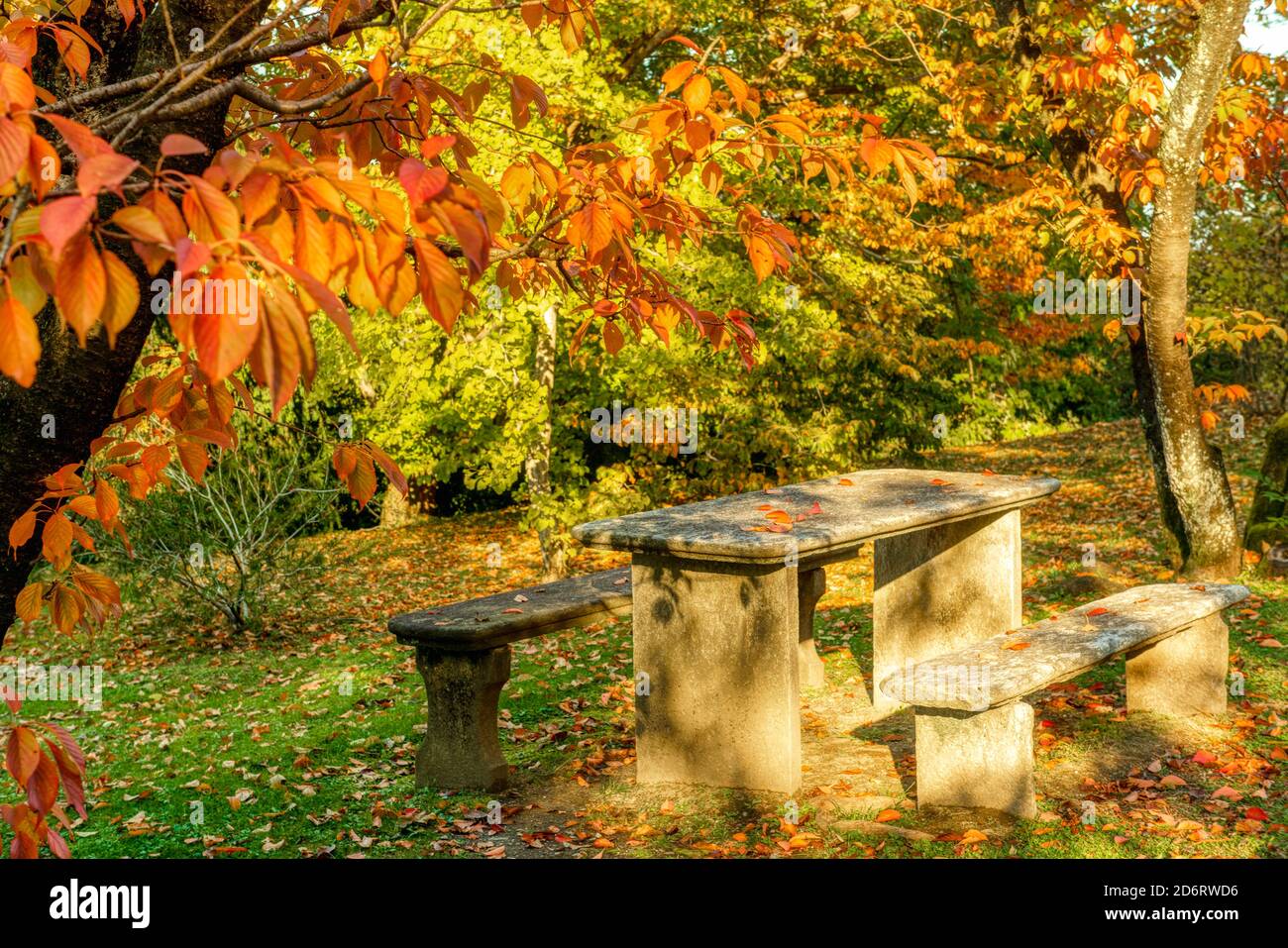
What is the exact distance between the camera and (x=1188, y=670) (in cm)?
589

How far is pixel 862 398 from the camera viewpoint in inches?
485

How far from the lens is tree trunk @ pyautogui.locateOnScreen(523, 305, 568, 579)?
1044 centimetres

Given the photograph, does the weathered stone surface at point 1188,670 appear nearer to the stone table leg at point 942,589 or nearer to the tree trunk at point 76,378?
the stone table leg at point 942,589

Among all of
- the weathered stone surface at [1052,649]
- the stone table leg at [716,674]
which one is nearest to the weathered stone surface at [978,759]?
the weathered stone surface at [1052,649]

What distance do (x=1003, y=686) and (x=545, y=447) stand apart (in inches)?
268

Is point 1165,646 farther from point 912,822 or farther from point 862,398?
point 862,398

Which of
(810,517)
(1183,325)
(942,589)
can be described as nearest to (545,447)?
(942,589)

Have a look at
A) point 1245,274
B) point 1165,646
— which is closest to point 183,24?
point 1165,646

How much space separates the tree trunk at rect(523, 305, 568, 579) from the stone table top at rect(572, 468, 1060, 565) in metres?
4.23

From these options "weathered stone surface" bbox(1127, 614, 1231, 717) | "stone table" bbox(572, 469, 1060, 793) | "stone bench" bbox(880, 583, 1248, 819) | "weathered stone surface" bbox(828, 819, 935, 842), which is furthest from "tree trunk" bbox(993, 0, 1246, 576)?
"weathered stone surface" bbox(828, 819, 935, 842)

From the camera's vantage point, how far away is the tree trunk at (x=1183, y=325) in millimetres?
7379

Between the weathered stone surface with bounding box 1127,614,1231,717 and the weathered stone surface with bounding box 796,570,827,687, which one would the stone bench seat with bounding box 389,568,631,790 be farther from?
the weathered stone surface with bounding box 1127,614,1231,717

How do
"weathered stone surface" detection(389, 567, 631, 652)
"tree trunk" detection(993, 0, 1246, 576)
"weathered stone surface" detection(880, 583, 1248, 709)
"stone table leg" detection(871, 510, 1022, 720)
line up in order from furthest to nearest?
"tree trunk" detection(993, 0, 1246, 576) → "stone table leg" detection(871, 510, 1022, 720) → "weathered stone surface" detection(389, 567, 631, 652) → "weathered stone surface" detection(880, 583, 1248, 709)

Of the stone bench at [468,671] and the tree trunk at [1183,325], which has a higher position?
the tree trunk at [1183,325]
